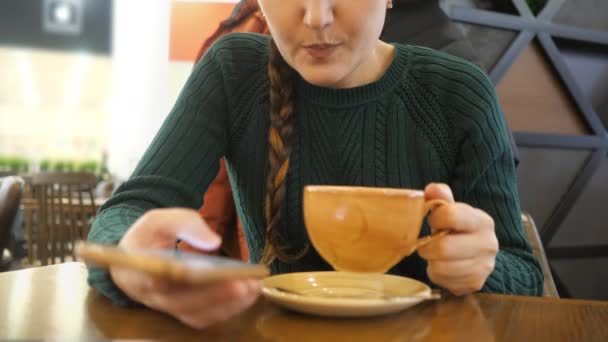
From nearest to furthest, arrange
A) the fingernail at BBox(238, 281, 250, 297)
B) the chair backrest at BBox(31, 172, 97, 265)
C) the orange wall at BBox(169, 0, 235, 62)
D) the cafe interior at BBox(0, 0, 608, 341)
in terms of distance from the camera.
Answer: the fingernail at BBox(238, 281, 250, 297) < the cafe interior at BBox(0, 0, 608, 341) < the chair backrest at BBox(31, 172, 97, 265) < the orange wall at BBox(169, 0, 235, 62)

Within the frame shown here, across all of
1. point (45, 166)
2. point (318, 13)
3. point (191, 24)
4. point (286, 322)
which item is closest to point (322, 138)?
point (318, 13)

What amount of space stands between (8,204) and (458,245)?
1.47 metres

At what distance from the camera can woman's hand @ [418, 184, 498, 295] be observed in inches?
26.3

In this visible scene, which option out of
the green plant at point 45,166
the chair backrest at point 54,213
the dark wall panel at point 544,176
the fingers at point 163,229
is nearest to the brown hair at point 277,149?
the fingers at point 163,229

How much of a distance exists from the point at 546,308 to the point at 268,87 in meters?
0.60

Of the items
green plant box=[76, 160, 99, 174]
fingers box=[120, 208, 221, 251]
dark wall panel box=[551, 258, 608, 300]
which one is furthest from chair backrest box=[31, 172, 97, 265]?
green plant box=[76, 160, 99, 174]

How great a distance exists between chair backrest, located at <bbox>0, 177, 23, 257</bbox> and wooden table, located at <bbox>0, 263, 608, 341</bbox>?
1021 millimetres

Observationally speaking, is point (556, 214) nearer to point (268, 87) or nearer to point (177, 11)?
point (268, 87)

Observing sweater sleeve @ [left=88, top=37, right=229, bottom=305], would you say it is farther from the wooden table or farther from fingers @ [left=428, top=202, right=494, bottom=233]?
fingers @ [left=428, top=202, right=494, bottom=233]

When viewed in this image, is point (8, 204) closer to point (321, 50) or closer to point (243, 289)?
point (321, 50)

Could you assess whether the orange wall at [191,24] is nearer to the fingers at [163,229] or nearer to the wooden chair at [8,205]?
the wooden chair at [8,205]

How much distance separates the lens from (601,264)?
285 cm

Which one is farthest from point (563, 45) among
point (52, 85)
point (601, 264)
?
point (52, 85)

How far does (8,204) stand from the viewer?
1.75 m
